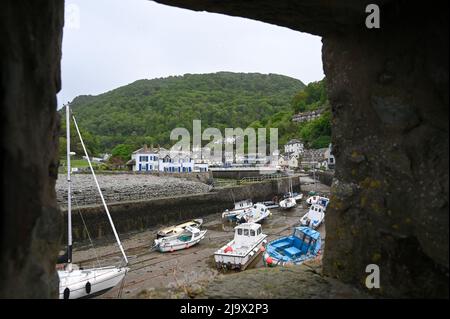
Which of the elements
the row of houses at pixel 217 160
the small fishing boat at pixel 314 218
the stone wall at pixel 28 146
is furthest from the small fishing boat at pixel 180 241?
the row of houses at pixel 217 160

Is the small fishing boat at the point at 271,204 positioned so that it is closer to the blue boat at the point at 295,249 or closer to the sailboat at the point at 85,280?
the blue boat at the point at 295,249

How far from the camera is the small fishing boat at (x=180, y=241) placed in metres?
19.8

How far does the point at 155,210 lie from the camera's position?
1040 inches

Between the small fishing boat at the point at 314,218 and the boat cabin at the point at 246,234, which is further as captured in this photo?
the small fishing boat at the point at 314,218

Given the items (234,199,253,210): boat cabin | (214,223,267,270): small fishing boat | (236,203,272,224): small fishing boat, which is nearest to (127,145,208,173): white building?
(234,199,253,210): boat cabin

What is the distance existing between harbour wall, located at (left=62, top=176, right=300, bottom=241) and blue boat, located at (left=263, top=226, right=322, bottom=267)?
1216cm

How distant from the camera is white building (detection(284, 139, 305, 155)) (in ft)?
286

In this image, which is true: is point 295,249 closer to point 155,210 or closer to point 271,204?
point 155,210

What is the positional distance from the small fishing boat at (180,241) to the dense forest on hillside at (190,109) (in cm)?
4686

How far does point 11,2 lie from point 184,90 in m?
130

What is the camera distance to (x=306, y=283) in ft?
14.1

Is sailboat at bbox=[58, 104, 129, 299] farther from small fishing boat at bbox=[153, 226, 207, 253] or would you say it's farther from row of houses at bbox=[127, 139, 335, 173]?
row of houses at bbox=[127, 139, 335, 173]
